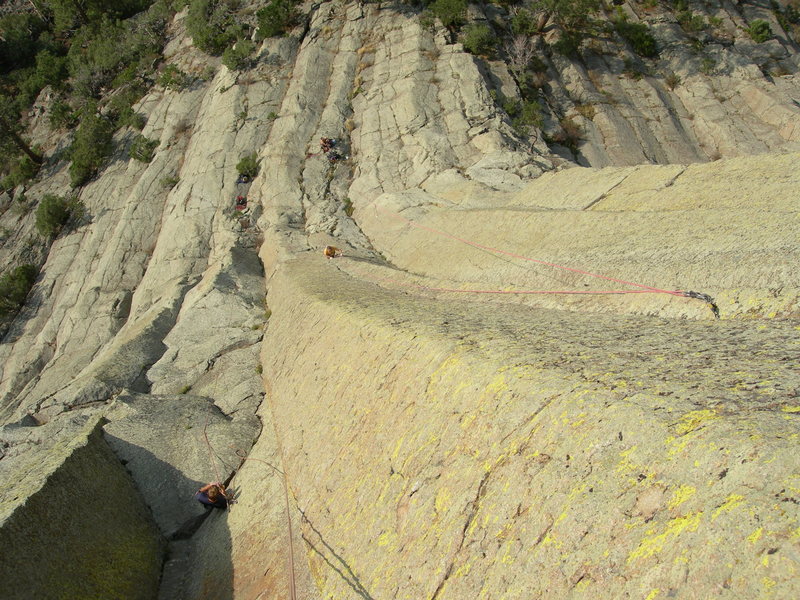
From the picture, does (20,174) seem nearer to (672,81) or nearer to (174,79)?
(174,79)

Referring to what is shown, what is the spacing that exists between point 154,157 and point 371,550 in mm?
37025

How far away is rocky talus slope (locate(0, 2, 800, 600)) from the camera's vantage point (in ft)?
15.4

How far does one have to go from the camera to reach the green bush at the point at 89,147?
37.0 meters

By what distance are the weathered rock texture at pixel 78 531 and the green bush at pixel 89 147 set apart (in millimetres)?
33356

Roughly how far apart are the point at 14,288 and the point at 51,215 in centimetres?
601

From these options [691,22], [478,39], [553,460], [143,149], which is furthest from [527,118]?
[143,149]

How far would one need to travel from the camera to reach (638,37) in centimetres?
3731

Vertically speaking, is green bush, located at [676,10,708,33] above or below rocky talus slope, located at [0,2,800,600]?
below

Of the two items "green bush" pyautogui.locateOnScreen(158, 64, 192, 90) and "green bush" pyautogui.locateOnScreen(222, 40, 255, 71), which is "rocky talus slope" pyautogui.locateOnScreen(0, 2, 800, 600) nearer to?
"green bush" pyautogui.locateOnScreen(222, 40, 255, 71)

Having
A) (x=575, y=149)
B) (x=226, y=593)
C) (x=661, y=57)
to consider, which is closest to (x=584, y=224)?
(x=226, y=593)

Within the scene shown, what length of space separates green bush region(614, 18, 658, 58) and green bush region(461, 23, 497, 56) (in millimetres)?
12019

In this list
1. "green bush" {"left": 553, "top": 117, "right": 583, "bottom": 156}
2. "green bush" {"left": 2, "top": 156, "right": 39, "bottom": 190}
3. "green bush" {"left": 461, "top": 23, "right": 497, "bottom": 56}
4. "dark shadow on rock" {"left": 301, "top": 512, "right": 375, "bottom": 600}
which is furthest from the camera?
"green bush" {"left": 2, "top": 156, "right": 39, "bottom": 190}

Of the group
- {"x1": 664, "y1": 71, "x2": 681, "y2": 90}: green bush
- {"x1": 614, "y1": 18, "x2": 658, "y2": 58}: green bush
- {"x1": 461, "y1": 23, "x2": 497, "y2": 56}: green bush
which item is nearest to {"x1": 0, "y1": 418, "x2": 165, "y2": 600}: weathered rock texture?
{"x1": 461, "y1": 23, "x2": 497, "y2": 56}: green bush

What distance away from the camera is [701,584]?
12.1 ft
